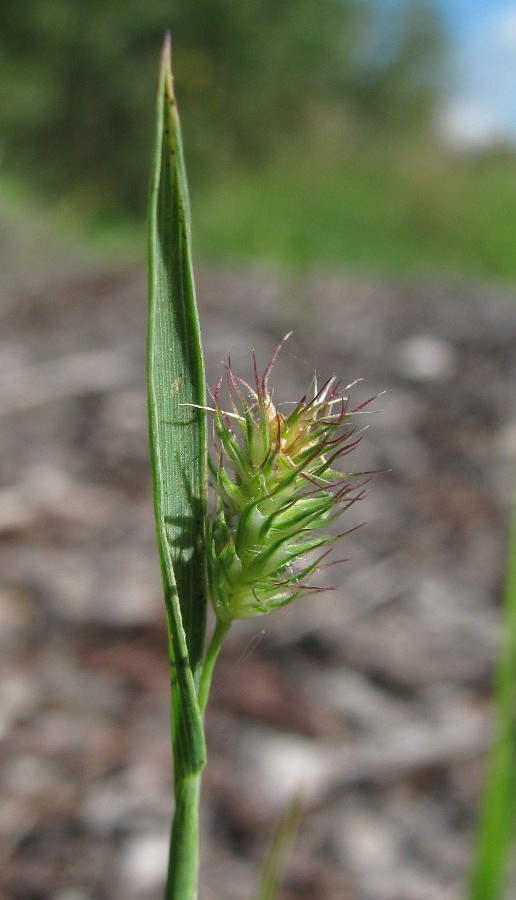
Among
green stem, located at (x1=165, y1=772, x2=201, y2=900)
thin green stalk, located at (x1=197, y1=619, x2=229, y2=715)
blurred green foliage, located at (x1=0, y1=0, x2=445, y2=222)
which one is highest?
blurred green foliage, located at (x1=0, y1=0, x2=445, y2=222)

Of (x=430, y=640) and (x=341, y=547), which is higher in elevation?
(x=341, y=547)

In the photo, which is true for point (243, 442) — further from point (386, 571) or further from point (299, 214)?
point (299, 214)

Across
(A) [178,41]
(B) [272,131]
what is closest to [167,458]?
(A) [178,41]

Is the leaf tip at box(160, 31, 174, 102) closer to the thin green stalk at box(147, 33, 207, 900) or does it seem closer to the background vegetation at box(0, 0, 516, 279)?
the thin green stalk at box(147, 33, 207, 900)

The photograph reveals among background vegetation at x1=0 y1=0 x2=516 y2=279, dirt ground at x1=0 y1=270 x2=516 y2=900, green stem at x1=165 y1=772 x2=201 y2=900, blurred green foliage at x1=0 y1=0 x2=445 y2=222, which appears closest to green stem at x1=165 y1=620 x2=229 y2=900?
green stem at x1=165 y1=772 x2=201 y2=900

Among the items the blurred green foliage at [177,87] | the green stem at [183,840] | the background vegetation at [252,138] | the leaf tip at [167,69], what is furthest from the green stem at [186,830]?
the blurred green foliage at [177,87]

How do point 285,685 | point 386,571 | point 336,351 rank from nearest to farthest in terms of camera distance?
1. point 285,685
2. point 386,571
3. point 336,351
